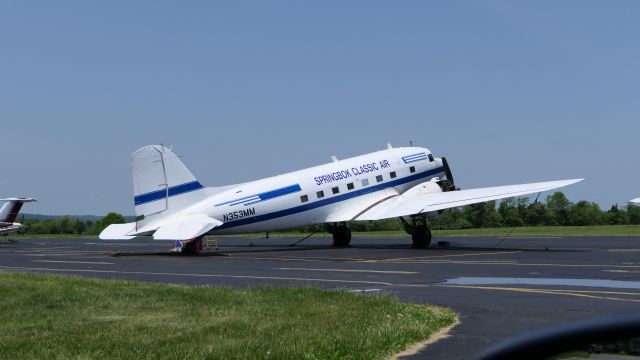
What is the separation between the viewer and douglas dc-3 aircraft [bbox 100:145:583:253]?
35.9m

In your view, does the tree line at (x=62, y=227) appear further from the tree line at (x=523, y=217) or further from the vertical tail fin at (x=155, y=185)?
the vertical tail fin at (x=155, y=185)

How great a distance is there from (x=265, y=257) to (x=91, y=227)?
85375 millimetres

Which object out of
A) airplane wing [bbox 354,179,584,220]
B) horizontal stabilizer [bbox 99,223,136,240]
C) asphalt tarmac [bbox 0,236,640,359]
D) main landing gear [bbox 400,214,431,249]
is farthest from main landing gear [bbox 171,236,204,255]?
main landing gear [bbox 400,214,431,249]

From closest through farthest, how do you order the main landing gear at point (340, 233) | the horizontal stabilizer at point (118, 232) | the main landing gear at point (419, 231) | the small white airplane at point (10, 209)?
the horizontal stabilizer at point (118, 232) < the main landing gear at point (419, 231) < the main landing gear at point (340, 233) < the small white airplane at point (10, 209)

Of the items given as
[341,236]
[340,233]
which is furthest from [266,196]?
[341,236]

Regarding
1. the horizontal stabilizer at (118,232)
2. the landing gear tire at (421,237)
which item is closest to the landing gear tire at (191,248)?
the horizontal stabilizer at (118,232)

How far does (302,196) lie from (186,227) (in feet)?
22.9

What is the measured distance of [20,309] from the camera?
16.8 m

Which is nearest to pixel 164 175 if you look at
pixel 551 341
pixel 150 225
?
pixel 150 225

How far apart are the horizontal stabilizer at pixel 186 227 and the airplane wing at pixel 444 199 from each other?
29.5 ft

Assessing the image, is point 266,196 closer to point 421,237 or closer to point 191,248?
point 191,248

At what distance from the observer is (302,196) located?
39.3m

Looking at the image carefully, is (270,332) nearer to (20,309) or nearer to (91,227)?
(20,309)

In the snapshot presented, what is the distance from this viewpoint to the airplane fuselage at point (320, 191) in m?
36.7
